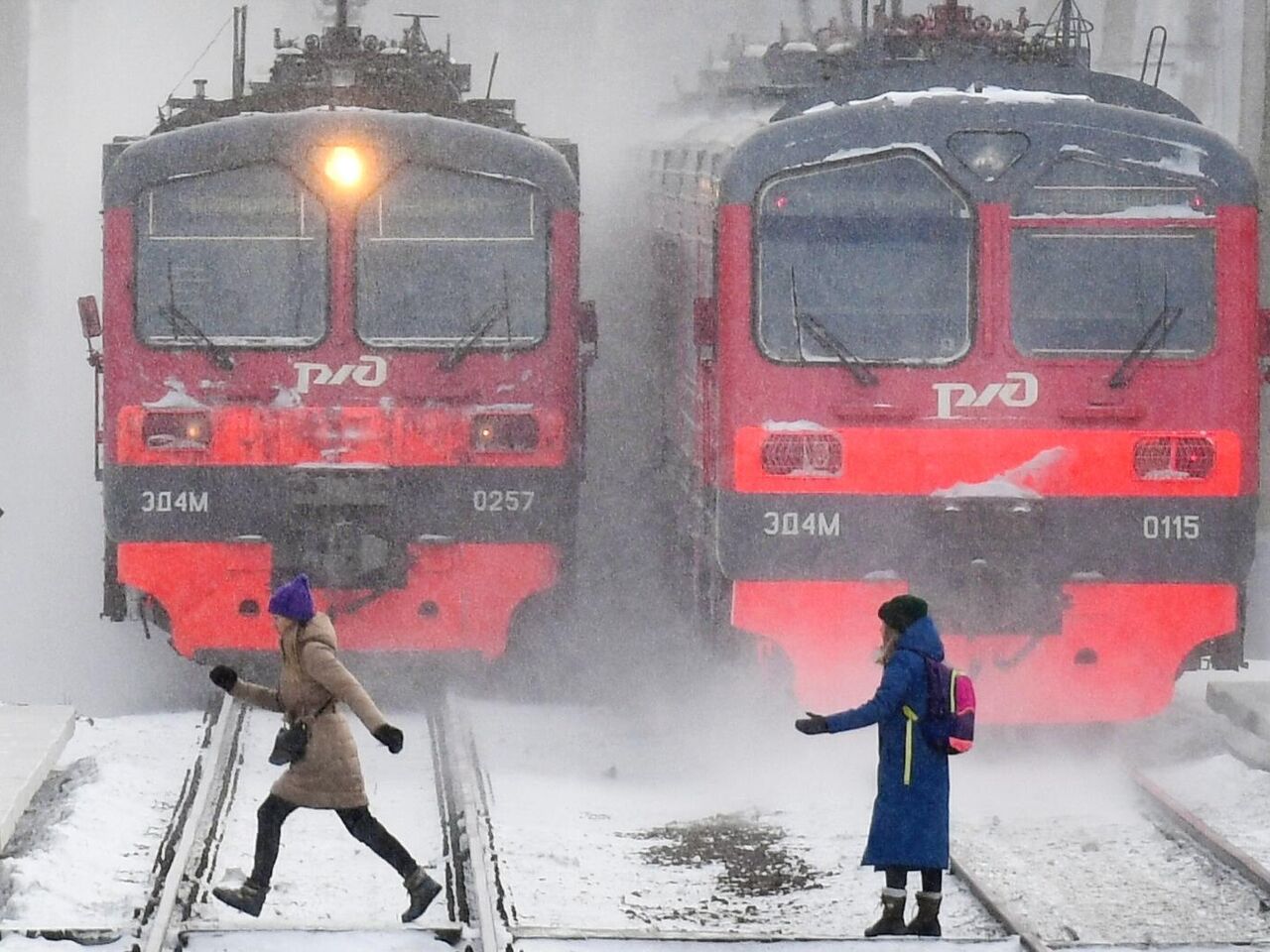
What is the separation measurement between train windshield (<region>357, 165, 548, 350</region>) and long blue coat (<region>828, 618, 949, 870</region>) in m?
4.50

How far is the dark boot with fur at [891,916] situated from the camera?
25.9ft

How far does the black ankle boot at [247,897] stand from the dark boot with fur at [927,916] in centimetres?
195

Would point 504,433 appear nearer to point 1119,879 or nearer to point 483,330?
point 483,330

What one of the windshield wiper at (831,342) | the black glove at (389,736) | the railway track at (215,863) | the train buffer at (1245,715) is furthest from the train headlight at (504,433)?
the black glove at (389,736)

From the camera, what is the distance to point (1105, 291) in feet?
35.4

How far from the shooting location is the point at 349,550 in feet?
38.5

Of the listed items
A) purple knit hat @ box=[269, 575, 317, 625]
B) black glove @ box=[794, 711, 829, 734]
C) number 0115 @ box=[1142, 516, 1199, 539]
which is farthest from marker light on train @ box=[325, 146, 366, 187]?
black glove @ box=[794, 711, 829, 734]

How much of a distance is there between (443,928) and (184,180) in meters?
5.00

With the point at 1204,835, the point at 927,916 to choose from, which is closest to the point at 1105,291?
the point at 1204,835

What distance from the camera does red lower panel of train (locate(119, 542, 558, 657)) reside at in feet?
39.0

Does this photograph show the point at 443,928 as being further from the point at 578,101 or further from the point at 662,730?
the point at 578,101

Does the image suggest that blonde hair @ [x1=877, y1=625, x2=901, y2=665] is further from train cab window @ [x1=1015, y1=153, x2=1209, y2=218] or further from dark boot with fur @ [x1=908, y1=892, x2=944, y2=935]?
train cab window @ [x1=1015, y1=153, x2=1209, y2=218]

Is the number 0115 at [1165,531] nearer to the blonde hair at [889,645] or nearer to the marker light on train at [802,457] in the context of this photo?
the marker light on train at [802,457]

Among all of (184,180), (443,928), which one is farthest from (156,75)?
(443,928)
